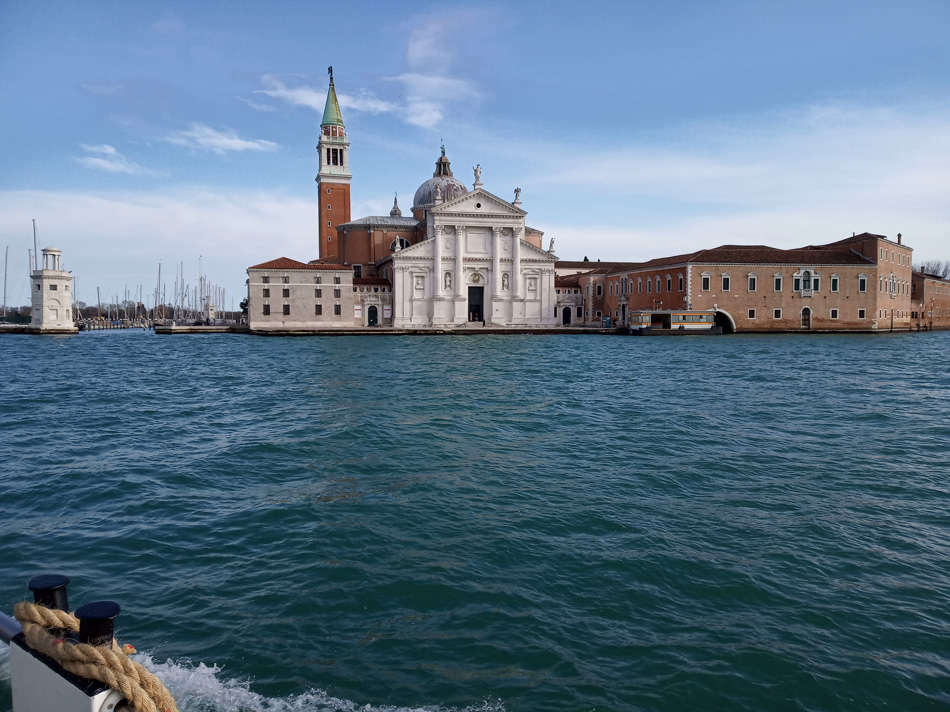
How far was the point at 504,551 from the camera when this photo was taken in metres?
4.57

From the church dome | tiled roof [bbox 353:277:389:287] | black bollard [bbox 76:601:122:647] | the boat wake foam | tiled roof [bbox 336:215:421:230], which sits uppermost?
the church dome

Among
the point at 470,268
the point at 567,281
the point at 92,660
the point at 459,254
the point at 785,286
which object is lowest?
the point at 92,660

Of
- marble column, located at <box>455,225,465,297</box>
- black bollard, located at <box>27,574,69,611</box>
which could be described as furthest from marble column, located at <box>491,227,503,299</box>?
black bollard, located at <box>27,574,69,611</box>

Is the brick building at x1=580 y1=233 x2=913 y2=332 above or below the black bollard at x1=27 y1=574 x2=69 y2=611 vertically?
above

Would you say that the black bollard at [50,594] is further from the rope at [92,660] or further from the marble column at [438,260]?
the marble column at [438,260]

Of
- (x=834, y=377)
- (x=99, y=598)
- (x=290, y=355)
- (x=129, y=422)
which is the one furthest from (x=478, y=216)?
(x=99, y=598)

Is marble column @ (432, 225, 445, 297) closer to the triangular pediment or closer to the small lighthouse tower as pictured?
the triangular pediment

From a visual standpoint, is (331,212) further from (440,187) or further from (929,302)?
(929,302)

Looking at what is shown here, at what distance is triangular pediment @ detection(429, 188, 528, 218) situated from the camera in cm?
4031

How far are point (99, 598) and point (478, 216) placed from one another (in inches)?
1516

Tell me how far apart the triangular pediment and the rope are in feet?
130

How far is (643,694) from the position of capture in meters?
2.96

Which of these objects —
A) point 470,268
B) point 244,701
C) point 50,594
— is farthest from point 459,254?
point 50,594

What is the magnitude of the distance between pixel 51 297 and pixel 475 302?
28.9 m
